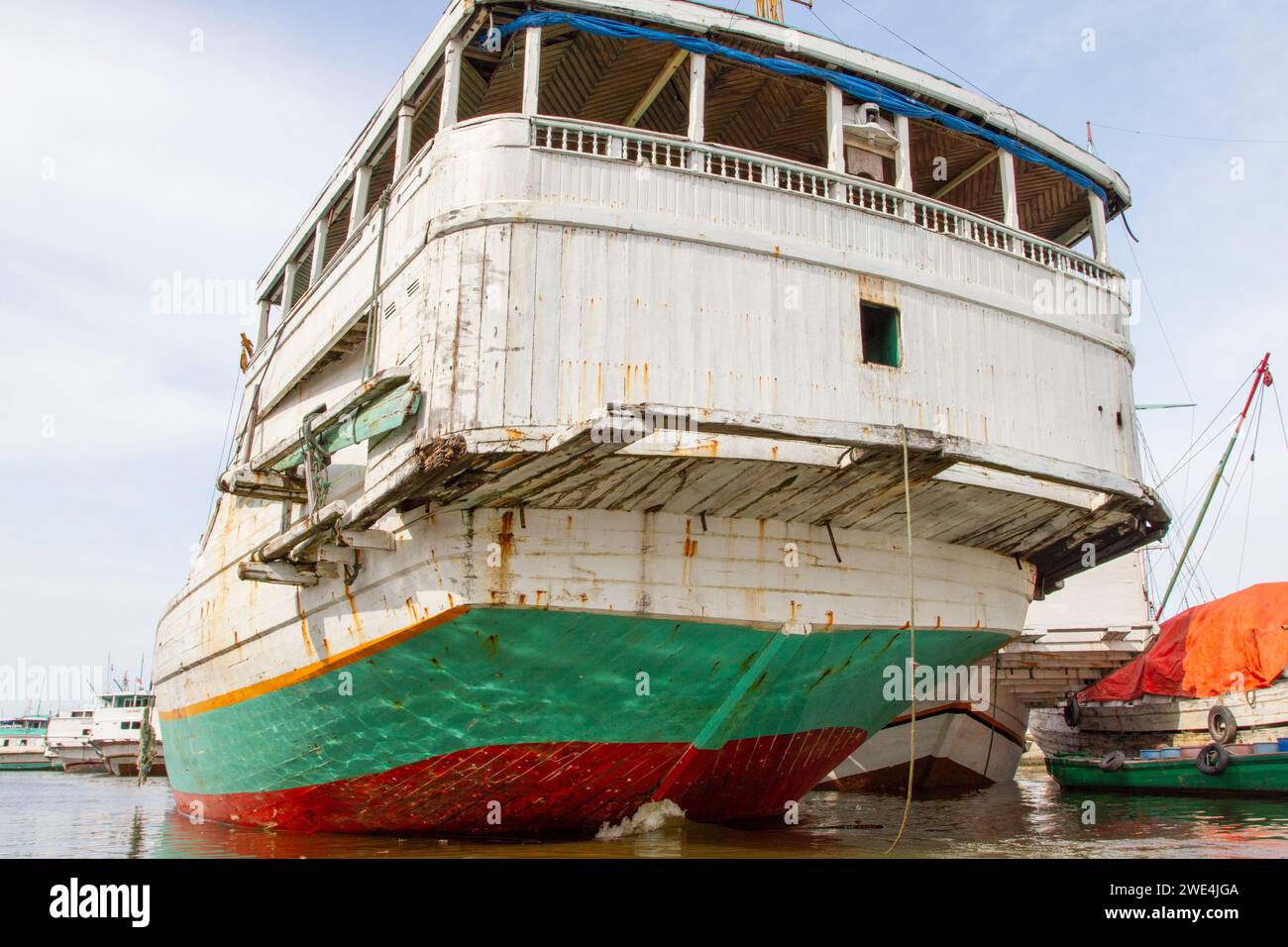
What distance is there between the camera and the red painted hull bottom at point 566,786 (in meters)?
8.95

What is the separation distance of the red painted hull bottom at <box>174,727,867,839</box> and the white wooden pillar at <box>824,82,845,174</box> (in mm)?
5704

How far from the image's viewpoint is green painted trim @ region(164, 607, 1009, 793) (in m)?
8.25

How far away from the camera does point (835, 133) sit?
980 centimetres

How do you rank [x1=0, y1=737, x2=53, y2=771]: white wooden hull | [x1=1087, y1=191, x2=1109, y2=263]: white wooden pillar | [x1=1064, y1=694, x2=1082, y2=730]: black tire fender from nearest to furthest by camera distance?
1. [x1=1087, y1=191, x2=1109, y2=263]: white wooden pillar
2. [x1=1064, y1=694, x2=1082, y2=730]: black tire fender
3. [x1=0, y1=737, x2=53, y2=771]: white wooden hull

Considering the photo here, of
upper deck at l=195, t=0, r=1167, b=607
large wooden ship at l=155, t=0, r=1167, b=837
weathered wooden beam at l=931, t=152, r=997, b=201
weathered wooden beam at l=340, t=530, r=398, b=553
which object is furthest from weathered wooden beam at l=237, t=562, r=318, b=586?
weathered wooden beam at l=931, t=152, r=997, b=201

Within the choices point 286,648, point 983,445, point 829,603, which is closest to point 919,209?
point 983,445

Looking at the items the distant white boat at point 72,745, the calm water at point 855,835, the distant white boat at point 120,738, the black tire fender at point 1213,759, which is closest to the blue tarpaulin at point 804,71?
the calm water at point 855,835

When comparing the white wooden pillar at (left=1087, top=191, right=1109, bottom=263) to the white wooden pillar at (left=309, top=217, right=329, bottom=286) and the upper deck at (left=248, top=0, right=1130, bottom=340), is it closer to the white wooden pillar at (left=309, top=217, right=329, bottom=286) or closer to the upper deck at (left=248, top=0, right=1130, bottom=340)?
the upper deck at (left=248, top=0, right=1130, bottom=340)

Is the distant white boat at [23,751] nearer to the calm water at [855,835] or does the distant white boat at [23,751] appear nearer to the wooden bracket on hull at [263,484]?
the calm water at [855,835]

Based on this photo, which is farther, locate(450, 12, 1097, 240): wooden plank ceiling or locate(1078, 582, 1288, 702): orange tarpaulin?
locate(1078, 582, 1288, 702): orange tarpaulin

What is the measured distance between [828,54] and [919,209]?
185 cm

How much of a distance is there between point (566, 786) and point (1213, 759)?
1261 cm

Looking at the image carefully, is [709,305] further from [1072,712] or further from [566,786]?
[1072,712]
